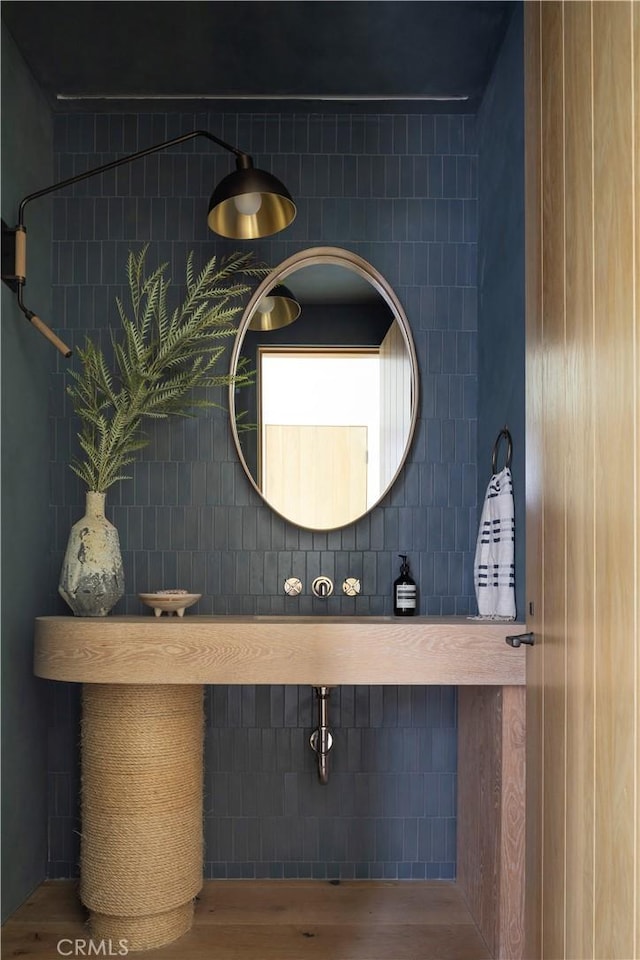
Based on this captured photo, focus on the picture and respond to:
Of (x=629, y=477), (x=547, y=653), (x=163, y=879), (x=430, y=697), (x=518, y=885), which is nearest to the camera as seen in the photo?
(x=629, y=477)

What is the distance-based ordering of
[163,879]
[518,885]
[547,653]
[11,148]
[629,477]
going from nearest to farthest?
1. [629,477]
2. [547,653]
3. [518,885]
4. [163,879]
5. [11,148]

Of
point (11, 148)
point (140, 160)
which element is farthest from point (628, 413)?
point (140, 160)

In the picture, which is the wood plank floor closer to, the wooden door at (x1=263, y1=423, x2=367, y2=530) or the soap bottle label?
the soap bottle label

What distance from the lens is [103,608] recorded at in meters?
2.77

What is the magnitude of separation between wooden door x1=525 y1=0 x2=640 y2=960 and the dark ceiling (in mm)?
1050

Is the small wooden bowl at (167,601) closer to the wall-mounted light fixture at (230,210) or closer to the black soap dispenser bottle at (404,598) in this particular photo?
the black soap dispenser bottle at (404,598)

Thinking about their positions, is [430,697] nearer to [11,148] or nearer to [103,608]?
[103,608]

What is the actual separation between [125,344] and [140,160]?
0.64 meters

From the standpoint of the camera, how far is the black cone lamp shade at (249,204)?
2.60 m

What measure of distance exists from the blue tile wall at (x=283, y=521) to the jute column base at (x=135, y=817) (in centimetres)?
43

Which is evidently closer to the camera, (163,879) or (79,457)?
(163,879)

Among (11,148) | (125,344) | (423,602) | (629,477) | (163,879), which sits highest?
(11,148)

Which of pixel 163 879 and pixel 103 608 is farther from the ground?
pixel 103 608

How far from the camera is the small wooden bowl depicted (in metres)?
2.79
